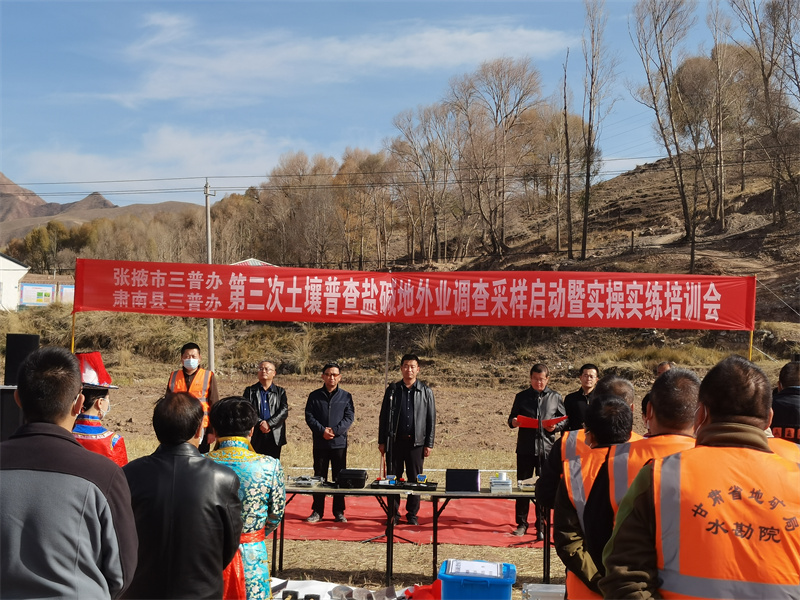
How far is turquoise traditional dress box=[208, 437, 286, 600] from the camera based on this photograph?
344 cm

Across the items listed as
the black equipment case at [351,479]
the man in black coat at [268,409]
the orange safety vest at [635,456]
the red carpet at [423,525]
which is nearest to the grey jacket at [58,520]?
the orange safety vest at [635,456]

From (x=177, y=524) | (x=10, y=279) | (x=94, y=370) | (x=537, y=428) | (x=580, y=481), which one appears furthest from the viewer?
(x=10, y=279)

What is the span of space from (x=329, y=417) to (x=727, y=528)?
6.10 meters

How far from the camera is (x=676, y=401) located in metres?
2.78

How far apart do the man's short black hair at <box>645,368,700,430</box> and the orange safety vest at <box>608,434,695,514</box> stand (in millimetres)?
58

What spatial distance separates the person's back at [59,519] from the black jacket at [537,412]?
552 cm

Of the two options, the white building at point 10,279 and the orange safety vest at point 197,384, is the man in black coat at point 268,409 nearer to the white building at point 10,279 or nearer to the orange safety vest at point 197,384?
the orange safety vest at point 197,384

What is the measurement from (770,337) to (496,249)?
17.8m

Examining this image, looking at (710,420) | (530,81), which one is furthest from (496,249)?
(710,420)

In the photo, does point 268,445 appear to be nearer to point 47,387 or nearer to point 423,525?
point 423,525

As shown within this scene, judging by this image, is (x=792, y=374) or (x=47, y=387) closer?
(x=47, y=387)

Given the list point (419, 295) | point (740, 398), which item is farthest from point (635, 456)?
point (419, 295)

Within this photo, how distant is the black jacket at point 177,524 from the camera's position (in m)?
2.88

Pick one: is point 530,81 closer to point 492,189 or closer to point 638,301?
point 492,189
